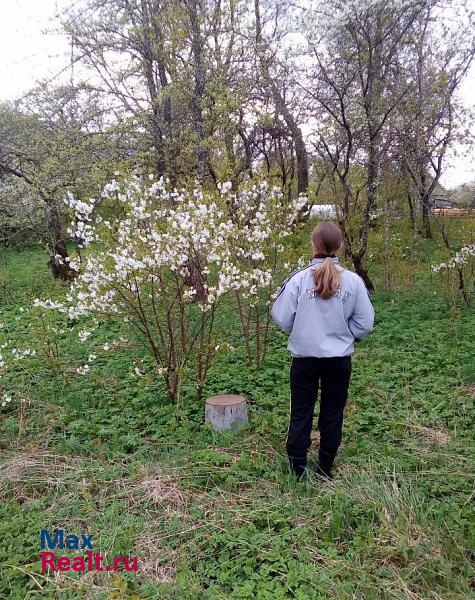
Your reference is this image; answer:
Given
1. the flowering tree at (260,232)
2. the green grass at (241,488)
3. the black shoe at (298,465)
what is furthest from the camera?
the flowering tree at (260,232)

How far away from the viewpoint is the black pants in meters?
2.87

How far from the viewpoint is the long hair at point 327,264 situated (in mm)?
2729

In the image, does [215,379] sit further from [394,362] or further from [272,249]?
[394,362]

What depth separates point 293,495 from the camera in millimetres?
2822

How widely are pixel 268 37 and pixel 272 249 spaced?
4.29 metres

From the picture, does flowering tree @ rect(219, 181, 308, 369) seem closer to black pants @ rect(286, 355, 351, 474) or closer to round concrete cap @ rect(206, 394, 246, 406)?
round concrete cap @ rect(206, 394, 246, 406)

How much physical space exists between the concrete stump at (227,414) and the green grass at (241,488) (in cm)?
10

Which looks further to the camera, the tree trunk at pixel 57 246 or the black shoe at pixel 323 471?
the tree trunk at pixel 57 246

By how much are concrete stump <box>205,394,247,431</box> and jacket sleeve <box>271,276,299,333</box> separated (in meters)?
1.05

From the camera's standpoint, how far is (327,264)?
2.76 meters

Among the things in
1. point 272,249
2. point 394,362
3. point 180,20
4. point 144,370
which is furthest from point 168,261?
point 180,20

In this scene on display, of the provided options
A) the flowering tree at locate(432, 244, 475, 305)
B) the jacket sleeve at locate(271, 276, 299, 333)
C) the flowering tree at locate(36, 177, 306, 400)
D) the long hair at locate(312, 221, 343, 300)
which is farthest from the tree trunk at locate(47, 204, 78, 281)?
the long hair at locate(312, 221, 343, 300)

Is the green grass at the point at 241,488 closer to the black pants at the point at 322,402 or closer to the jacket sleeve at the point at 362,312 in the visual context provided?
the black pants at the point at 322,402

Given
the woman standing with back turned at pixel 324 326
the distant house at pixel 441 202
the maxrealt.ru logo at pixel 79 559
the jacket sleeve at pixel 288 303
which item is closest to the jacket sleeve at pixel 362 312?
the woman standing with back turned at pixel 324 326
